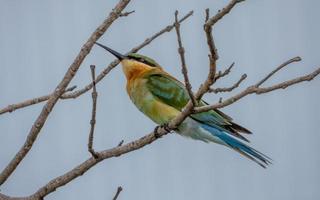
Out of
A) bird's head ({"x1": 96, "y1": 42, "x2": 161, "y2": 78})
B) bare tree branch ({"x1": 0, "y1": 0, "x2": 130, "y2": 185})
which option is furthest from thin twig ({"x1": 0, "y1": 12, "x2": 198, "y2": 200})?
bird's head ({"x1": 96, "y1": 42, "x2": 161, "y2": 78})

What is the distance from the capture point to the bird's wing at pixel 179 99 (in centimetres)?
353

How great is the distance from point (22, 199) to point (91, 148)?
0.34 metres

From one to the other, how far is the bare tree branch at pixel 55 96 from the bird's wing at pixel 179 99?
111 centimetres

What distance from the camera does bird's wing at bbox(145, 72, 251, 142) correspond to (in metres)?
3.53

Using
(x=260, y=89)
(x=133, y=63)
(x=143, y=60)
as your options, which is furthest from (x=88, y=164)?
(x=143, y=60)

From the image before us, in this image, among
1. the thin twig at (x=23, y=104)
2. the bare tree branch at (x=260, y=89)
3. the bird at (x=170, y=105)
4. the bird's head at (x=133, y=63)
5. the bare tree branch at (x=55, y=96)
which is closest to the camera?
the bare tree branch at (x=260, y=89)

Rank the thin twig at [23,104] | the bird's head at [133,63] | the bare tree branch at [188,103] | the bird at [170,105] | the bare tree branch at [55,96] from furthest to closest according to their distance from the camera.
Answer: the bird's head at [133,63] → the bird at [170,105] → the thin twig at [23,104] → the bare tree branch at [55,96] → the bare tree branch at [188,103]

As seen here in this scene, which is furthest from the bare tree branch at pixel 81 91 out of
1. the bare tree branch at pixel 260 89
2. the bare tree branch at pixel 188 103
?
the bare tree branch at pixel 260 89

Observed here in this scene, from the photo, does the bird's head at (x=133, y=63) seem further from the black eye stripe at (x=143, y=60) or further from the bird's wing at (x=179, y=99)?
the bird's wing at (x=179, y=99)

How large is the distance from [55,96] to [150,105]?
4.57 ft

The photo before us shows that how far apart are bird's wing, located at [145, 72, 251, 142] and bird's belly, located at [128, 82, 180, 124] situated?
33 mm

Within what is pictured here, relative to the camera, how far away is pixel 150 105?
3.78 m

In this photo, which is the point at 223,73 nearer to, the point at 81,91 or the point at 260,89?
the point at 260,89

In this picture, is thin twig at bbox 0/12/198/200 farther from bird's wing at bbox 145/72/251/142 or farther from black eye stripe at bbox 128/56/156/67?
black eye stripe at bbox 128/56/156/67
